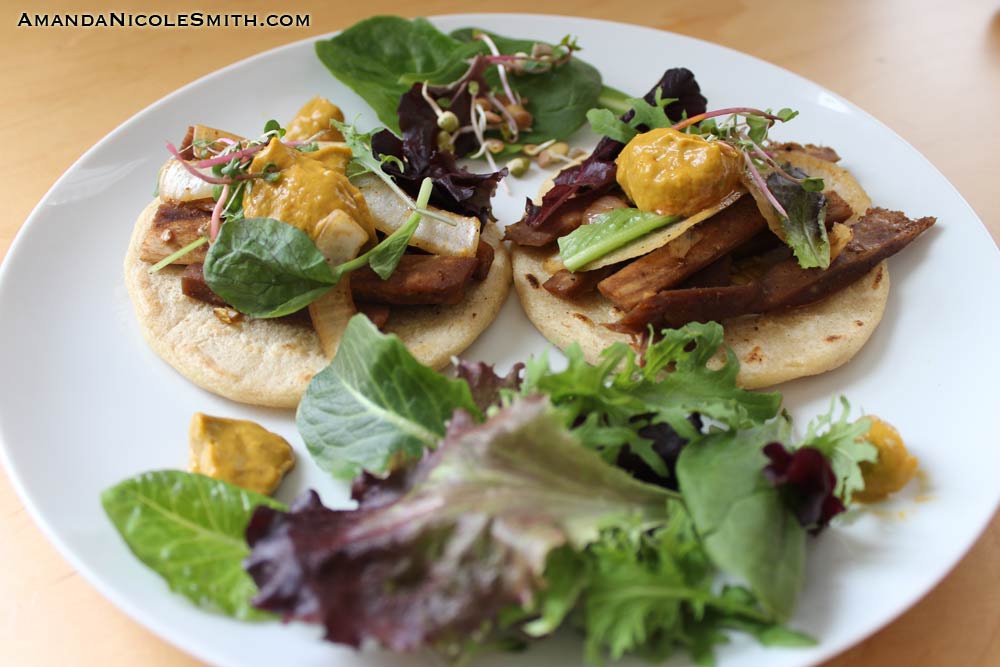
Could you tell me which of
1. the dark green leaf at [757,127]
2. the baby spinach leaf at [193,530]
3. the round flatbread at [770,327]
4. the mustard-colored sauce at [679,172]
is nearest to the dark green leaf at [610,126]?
the mustard-colored sauce at [679,172]

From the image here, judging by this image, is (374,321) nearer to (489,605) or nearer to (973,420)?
(489,605)

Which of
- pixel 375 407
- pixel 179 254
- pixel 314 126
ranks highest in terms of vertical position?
pixel 314 126

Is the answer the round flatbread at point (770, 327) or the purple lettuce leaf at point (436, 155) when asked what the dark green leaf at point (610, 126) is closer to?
the purple lettuce leaf at point (436, 155)

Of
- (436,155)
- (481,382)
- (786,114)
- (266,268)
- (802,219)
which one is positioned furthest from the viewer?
(436,155)

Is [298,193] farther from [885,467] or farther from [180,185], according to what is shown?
[885,467]

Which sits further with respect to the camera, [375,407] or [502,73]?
[502,73]

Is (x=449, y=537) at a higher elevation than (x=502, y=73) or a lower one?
lower

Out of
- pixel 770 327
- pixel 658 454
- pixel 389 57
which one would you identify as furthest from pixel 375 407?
pixel 389 57

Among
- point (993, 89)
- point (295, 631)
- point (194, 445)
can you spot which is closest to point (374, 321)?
point (194, 445)
